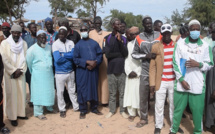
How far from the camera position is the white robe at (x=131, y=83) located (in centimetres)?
459

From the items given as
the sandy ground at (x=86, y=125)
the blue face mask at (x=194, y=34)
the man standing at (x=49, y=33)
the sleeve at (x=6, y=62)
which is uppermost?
the man standing at (x=49, y=33)

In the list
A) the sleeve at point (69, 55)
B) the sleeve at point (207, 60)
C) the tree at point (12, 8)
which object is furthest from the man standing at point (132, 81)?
the tree at point (12, 8)

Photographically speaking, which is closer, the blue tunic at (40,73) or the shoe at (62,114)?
the blue tunic at (40,73)

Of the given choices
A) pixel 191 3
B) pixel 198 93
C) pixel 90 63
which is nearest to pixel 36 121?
pixel 90 63

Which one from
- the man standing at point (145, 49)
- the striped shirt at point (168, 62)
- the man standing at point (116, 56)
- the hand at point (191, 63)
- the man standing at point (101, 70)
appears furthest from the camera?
the man standing at point (101, 70)

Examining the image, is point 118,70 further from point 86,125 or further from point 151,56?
point 86,125

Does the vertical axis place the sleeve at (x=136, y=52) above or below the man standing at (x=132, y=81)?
above

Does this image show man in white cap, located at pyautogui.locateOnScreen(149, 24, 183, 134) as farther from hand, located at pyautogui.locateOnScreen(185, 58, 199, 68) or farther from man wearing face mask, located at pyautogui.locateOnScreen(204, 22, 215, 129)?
man wearing face mask, located at pyautogui.locateOnScreen(204, 22, 215, 129)

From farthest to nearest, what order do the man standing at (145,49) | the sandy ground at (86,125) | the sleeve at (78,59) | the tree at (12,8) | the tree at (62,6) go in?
the tree at (62,6), the tree at (12,8), the sleeve at (78,59), the sandy ground at (86,125), the man standing at (145,49)

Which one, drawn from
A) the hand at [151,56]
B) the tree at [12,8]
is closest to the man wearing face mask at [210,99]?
the hand at [151,56]

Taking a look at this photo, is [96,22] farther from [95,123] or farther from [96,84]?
[95,123]

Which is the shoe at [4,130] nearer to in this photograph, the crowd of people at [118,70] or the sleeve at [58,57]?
the crowd of people at [118,70]

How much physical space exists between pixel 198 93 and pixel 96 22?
10.1 feet

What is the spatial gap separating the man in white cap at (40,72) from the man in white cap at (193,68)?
→ 9.70 feet
